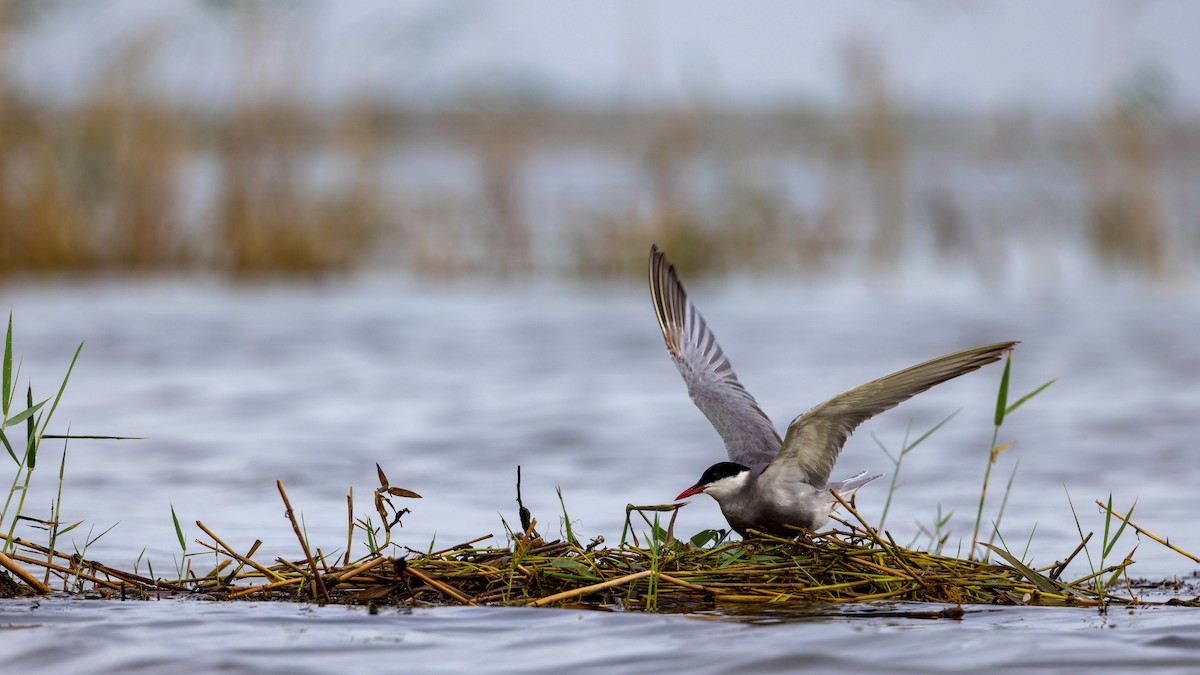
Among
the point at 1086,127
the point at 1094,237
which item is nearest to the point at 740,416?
the point at 1086,127

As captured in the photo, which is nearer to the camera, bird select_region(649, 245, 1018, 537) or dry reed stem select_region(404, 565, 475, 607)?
dry reed stem select_region(404, 565, 475, 607)

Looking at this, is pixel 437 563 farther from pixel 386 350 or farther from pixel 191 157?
pixel 191 157

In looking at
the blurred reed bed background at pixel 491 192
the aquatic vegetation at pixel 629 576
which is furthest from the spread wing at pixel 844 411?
the blurred reed bed background at pixel 491 192

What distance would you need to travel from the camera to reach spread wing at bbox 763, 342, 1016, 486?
4.76m

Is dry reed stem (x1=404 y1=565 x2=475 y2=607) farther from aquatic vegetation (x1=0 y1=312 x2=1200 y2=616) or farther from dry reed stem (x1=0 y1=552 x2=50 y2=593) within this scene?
dry reed stem (x1=0 y1=552 x2=50 y2=593)

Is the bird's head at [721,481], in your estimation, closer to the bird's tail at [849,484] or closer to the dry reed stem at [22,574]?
A: the bird's tail at [849,484]

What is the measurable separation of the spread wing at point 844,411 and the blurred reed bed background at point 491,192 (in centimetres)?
1150

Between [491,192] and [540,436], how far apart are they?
840cm

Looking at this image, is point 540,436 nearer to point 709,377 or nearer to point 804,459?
point 709,377

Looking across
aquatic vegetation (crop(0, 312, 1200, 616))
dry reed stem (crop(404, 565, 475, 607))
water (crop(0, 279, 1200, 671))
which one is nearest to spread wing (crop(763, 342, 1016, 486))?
aquatic vegetation (crop(0, 312, 1200, 616))

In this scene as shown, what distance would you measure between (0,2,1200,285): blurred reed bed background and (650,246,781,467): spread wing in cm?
1039

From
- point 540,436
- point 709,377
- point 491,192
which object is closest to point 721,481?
point 709,377

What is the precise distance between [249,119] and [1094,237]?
31.7ft

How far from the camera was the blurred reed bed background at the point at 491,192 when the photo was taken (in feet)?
53.8
